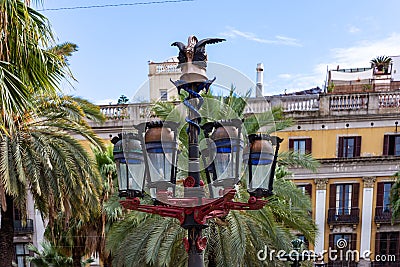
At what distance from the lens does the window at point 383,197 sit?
16.8m

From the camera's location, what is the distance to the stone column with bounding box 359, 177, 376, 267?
661 inches

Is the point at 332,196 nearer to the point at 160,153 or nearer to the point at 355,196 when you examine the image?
the point at 355,196

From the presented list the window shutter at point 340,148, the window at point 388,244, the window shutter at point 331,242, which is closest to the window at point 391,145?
the window shutter at point 340,148

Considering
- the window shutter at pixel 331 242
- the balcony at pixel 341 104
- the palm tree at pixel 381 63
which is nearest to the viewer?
the balcony at pixel 341 104

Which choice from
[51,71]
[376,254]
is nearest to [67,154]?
[51,71]

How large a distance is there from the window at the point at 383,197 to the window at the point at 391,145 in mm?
1370

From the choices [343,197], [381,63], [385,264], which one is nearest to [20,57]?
[343,197]

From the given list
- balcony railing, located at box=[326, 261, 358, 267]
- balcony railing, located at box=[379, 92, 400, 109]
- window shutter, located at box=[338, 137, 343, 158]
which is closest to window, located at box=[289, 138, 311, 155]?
window shutter, located at box=[338, 137, 343, 158]

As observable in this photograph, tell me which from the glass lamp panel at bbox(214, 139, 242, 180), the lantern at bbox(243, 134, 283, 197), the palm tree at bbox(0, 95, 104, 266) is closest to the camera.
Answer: the glass lamp panel at bbox(214, 139, 242, 180)

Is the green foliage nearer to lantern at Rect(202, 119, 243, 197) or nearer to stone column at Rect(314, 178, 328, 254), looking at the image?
stone column at Rect(314, 178, 328, 254)

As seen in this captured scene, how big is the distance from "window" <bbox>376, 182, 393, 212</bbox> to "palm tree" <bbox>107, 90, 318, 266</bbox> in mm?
9721

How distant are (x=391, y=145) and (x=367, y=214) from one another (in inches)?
125

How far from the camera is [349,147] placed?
16766 millimetres

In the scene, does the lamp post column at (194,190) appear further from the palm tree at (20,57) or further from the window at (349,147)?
the window at (349,147)
